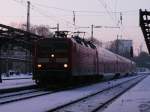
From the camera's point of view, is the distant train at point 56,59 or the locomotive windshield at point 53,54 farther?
the locomotive windshield at point 53,54

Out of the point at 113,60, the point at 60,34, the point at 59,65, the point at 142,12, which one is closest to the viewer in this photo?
the point at 142,12

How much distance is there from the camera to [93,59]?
3997 cm

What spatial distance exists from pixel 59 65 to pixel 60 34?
3603 mm

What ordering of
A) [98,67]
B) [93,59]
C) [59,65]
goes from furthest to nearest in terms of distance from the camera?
[98,67] < [93,59] < [59,65]

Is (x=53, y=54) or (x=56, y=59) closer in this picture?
(x=56, y=59)

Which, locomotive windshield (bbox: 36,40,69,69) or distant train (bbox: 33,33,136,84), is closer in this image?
distant train (bbox: 33,33,136,84)

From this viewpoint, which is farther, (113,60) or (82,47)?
(113,60)

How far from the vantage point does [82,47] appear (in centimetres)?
3438

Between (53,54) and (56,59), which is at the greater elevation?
(53,54)

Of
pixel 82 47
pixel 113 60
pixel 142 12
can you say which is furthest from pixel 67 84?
pixel 113 60

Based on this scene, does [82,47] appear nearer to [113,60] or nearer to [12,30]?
[12,30]

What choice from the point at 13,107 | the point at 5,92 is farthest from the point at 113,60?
the point at 13,107

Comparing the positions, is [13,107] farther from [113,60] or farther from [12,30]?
[113,60]

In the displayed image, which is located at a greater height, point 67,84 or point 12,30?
point 12,30
